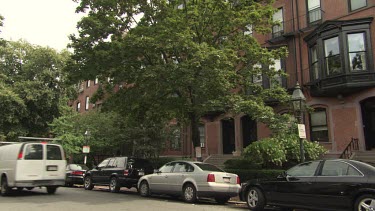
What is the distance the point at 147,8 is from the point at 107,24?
6.33 ft

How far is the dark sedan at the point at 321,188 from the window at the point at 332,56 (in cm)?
1085

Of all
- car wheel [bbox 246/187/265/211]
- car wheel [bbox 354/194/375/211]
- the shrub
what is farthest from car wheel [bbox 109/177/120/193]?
car wheel [bbox 354/194/375/211]

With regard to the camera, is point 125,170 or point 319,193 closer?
point 319,193

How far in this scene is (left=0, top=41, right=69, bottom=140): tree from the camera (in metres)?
32.2

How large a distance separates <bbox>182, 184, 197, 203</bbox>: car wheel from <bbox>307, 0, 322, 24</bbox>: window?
14033 mm

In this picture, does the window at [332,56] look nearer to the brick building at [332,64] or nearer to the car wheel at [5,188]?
the brick building at [332,64]

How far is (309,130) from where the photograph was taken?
2094 centimetres

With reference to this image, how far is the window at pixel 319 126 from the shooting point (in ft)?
66.5

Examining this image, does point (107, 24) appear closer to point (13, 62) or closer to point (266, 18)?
point (266, 18)

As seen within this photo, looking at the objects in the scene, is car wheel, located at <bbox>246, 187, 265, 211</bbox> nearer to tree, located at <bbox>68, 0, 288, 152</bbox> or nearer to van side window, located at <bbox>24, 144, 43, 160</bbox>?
tree, located at <bbox>68, 0, 288, 152</bbox>

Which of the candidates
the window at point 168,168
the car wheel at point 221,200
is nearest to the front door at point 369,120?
the car wheel at point 221,200

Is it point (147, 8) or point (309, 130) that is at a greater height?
point (147, 8)

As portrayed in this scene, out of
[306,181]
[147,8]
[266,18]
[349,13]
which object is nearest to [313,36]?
[349,13]

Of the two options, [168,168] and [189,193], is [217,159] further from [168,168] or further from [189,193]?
[189,193]
